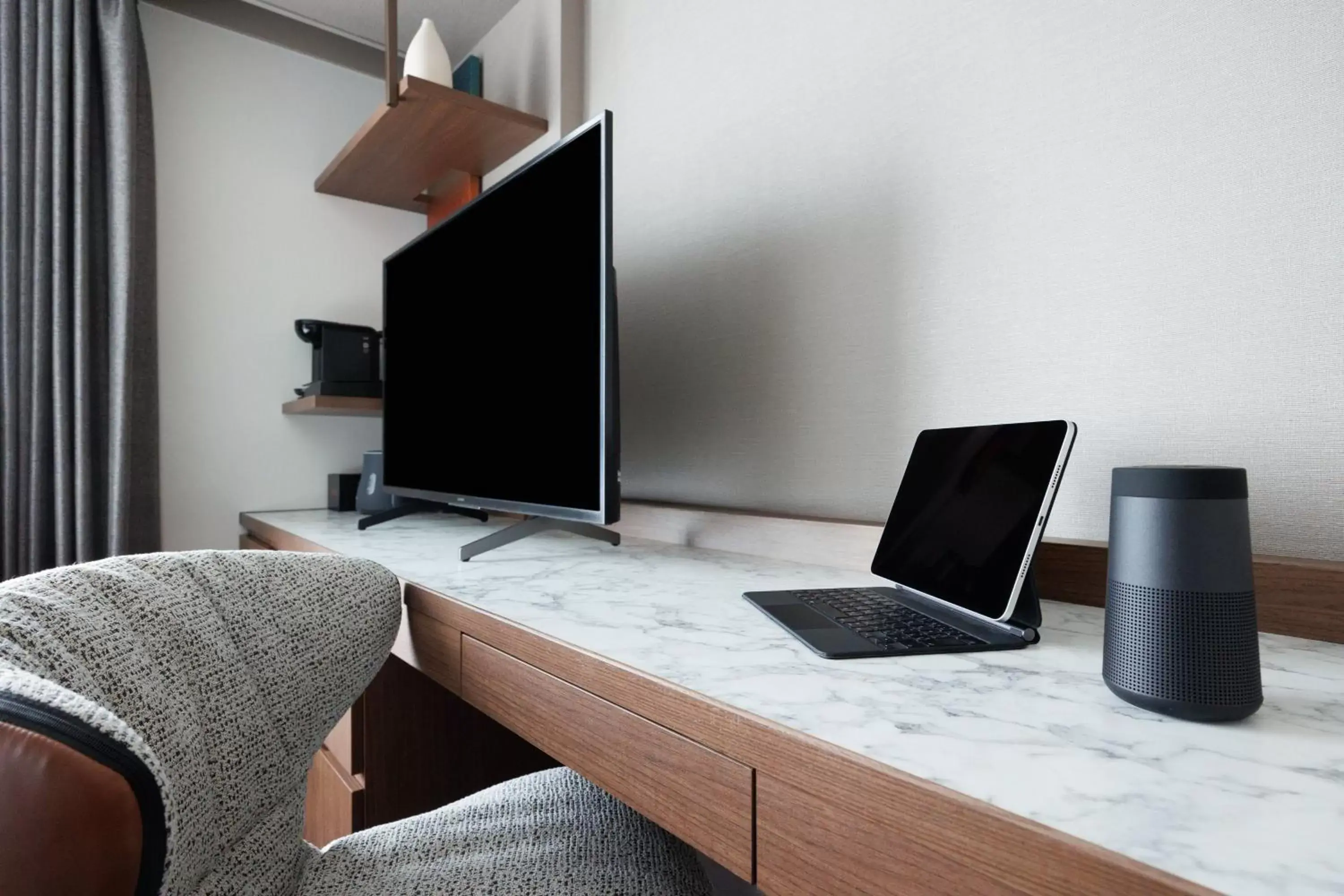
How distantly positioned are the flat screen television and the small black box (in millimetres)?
556

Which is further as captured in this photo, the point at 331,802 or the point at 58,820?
the point at 331,802

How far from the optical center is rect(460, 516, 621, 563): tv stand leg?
1.18 metres

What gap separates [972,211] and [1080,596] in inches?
20.4

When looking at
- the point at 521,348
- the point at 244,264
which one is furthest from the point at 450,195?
the point at 521,348

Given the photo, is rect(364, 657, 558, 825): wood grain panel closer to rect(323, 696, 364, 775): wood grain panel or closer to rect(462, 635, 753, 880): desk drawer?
rect(323, 696, 364, 775): wood grain panel

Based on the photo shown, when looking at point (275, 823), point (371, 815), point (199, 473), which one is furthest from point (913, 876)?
point (199, 473)

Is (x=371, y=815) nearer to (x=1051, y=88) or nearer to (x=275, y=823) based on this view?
(x=275, y=823)

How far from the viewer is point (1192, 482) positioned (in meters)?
→ 0.45

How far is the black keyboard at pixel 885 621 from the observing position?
0.63 meters

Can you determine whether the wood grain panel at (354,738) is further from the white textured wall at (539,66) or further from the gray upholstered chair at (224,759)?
the white textured wall at (539,66)

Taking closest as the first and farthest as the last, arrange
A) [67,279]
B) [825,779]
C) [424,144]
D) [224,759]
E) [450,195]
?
[825,779] < [224,759] < [67,279] < [424,144] < [450,195]

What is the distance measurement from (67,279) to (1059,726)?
229 cm

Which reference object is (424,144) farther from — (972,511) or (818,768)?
(818,768)

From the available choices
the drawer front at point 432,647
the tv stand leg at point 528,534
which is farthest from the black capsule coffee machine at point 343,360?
the drawer front at point 432,647
